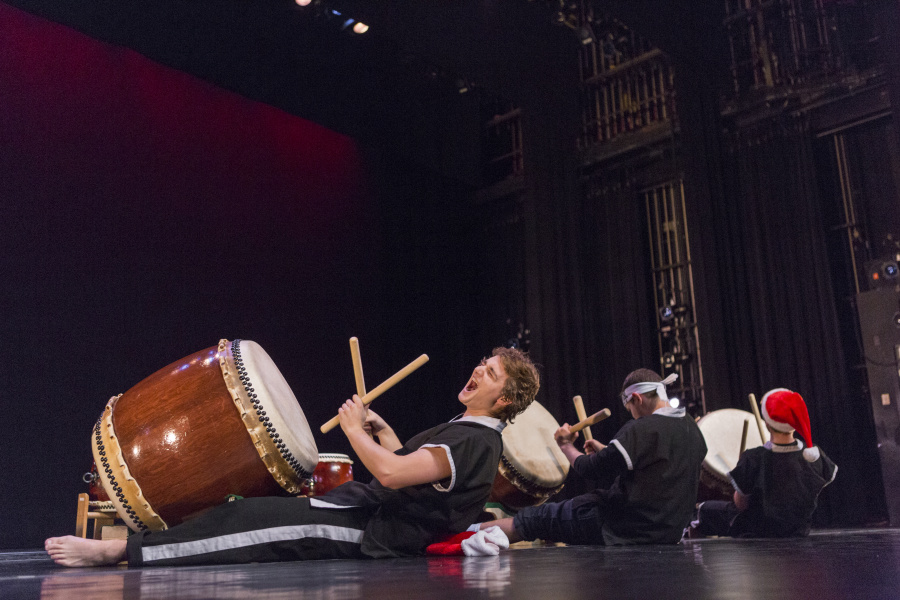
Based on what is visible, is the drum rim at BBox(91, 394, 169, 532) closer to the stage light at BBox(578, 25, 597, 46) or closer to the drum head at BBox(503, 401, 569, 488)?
the drum head at BBox(503, 401, 569, 488)

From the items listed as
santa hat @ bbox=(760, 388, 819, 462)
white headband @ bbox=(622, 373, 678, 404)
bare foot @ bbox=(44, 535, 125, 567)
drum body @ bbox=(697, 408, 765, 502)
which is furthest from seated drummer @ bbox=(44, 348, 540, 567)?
drum body @ bbox=(697, 408, 765, 502)

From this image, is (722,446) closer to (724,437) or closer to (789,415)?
(724,437)

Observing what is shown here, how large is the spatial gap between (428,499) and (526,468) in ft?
4.35

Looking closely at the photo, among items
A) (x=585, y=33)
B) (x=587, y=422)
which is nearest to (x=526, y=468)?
(x=587, y=422)

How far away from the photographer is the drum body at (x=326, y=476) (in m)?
2.97

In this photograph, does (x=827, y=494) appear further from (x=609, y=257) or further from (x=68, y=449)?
(x=68, y=449)

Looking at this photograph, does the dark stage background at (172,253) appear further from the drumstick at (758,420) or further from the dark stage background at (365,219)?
the drumstick at (758,420)

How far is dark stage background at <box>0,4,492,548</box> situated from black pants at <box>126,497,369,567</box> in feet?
8.45

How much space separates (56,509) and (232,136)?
8.58 ft

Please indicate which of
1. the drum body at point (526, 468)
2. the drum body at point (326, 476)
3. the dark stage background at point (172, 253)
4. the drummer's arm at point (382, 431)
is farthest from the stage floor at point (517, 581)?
the dark stage background at point (172, 253)

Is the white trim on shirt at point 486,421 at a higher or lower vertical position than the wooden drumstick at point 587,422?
lower

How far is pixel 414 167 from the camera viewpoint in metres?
6.55

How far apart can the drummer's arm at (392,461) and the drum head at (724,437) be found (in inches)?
93.3

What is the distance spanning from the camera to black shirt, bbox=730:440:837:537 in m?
2.84
